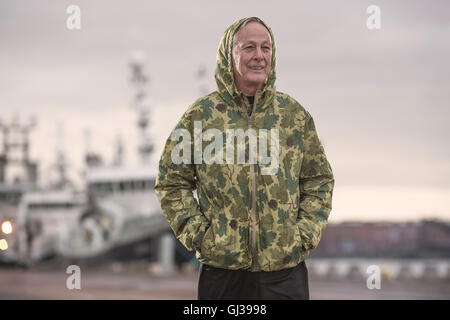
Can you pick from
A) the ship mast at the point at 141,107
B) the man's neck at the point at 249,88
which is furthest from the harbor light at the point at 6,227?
the ship mast at the point at 141,107

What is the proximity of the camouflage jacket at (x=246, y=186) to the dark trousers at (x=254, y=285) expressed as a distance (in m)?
0.04

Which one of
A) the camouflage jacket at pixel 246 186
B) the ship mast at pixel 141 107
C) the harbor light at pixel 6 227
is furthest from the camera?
the ship mast at pixel 141 107

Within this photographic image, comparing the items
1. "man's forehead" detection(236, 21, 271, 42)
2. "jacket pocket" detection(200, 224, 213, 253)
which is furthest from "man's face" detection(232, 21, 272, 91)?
"jacket pocket" detection(200, 224, 213, 253)

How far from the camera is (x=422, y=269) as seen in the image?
57906mm

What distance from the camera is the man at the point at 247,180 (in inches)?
135

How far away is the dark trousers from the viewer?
11.3ft

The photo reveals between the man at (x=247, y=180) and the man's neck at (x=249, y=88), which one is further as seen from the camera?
the man's neck at (x=249, y=88)

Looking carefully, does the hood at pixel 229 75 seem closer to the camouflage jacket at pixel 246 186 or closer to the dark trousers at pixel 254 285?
the camouflage jacket at pixel 246 186
